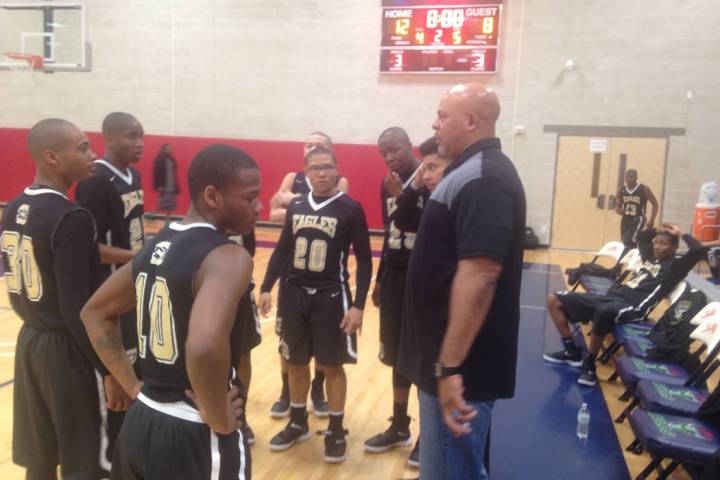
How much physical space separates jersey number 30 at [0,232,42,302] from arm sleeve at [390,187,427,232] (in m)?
2.08

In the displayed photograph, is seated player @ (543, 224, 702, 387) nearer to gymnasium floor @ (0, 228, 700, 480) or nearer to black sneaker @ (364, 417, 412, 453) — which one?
gymnasium floor @ (0, 228, 700, 480)

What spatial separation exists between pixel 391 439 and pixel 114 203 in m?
2.26

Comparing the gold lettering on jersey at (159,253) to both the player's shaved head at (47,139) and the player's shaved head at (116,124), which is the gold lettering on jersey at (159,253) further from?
the player's shaved head at (116,124)

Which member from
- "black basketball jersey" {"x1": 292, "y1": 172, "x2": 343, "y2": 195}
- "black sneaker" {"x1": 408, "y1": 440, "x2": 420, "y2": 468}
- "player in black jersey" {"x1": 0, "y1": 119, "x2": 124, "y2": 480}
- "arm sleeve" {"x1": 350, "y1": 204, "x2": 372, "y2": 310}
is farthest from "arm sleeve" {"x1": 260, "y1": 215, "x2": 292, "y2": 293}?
"player in black jersey" {"x1": 0, "y1": 119, "x2": 124, "y2": 480}

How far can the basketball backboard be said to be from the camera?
1401 cm

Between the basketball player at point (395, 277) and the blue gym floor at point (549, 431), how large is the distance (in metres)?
0.66

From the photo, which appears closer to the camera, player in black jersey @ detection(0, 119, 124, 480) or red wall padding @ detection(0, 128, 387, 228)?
player in black jersey @ detection(0, 119, 124, 480)

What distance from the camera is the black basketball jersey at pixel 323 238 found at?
389cm

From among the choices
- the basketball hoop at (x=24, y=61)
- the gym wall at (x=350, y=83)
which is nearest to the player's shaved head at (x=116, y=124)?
the gym wall at (x=350, y=83)

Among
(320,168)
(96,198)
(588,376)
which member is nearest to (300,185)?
(320,168)

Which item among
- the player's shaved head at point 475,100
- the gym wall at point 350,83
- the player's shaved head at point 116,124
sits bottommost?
the player's shaved head at point 116,124

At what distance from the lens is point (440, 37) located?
12.5 m

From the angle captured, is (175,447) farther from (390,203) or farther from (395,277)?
(390,203)

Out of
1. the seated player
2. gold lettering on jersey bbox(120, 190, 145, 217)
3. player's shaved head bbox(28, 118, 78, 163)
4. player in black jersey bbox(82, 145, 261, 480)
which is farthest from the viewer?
the seated player
